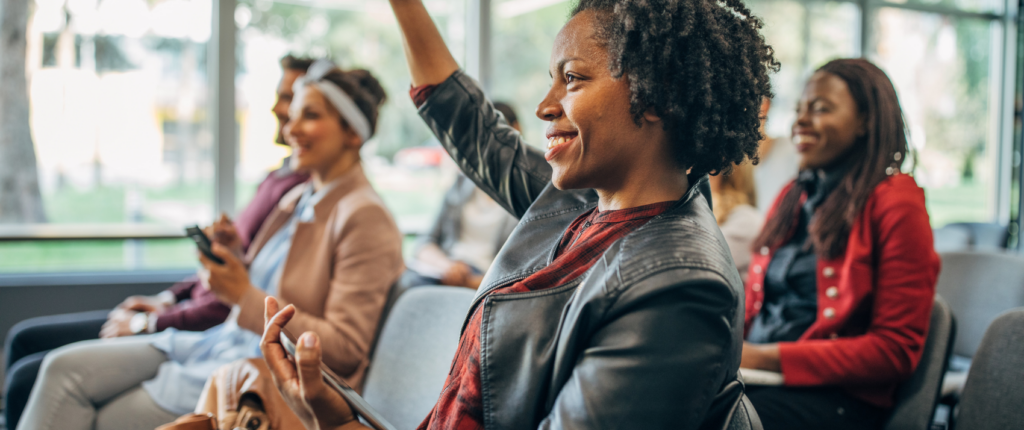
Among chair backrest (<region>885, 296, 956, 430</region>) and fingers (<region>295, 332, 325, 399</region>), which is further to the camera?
chair backrest (<region>885, 296, 956, 430</region>)

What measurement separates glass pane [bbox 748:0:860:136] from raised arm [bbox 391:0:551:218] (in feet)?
14.1

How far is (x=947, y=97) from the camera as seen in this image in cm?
593

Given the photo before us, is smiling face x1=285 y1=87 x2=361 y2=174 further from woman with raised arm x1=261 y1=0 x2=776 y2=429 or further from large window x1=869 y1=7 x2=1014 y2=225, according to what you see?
large window x1=869 y1=7 x2=1014 y2=225

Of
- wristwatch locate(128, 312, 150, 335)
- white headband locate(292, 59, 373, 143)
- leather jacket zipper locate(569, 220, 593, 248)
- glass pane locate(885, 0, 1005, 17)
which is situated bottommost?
wristwatch locate(128, 312, 150, 335)

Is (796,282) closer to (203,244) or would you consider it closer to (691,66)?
(691,66)

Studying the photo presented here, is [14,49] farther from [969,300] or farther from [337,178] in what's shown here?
[969,300]

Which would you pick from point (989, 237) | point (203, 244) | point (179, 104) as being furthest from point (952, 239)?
point (179, 104)

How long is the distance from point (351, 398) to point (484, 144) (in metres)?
0.52

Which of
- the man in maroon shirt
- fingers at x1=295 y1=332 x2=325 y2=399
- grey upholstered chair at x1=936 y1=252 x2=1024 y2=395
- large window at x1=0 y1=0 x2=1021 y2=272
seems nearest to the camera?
fingers at x1=295 y1=332 x2=325 y2=399

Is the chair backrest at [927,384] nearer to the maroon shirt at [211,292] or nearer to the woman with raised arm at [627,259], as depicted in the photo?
the woman with raised arm at [627,259]

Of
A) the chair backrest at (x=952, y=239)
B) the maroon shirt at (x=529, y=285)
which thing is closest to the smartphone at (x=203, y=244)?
the maroon shirt at (x=529, y=285)

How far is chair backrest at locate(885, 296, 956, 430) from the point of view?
4.89 feet

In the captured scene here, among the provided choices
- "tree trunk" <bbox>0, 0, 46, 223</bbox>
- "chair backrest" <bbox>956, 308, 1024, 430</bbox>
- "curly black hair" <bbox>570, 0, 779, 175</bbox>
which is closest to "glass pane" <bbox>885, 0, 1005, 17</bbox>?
"chair backrest" <bbox>956, 308, 1024, 430</bbox>

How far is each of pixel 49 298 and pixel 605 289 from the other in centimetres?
384
